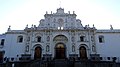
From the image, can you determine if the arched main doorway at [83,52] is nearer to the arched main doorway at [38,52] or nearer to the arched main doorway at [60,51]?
the arched main doorway at [60,51]

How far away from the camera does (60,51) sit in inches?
1606

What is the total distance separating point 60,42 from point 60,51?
6.77 ft

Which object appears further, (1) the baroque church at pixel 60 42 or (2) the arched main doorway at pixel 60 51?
(2) the arched main doorway at pixel 60 51

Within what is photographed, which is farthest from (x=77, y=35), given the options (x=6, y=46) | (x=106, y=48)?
(x=6, y=46)

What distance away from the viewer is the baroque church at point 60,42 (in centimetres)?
3962

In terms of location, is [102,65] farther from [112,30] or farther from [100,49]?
[112,30]

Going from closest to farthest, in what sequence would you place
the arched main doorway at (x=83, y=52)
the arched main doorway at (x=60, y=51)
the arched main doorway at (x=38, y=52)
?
1. the arched main doorway at (x=83, y=52)
2. the arched main doorway at (x=38, y=52)
3. the arched main doorway at (x=60, y=51)

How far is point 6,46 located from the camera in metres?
41.0

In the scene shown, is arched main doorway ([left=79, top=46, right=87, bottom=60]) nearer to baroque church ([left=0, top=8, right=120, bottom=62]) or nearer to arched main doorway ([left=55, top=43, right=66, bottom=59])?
baroque church ([left=0, top=8, right=120, bottom=62])

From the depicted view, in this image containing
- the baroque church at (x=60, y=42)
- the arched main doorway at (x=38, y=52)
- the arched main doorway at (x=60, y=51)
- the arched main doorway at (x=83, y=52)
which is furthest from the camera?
the arched main doorway at (x=60, y=51)

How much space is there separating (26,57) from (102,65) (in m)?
16.7

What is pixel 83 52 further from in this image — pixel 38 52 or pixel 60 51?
pixel 38 52

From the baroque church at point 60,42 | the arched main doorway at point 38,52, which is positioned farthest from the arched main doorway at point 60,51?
the arched main doorway at point 38,52

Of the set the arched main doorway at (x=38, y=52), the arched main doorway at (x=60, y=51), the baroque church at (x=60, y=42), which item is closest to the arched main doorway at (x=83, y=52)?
the baroque church at (x=60, y=42)
